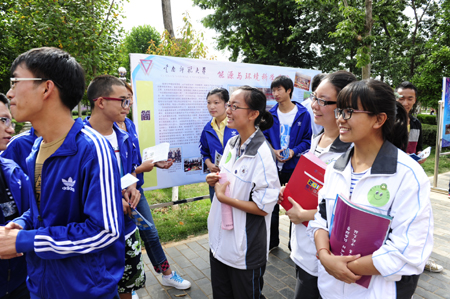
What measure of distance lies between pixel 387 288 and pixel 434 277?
9.06 feet

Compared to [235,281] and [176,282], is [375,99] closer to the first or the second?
A: [235,281]

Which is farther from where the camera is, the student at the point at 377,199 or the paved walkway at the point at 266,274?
the paved walkway at the point at 266,274

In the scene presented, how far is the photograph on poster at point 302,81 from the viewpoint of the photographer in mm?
5828

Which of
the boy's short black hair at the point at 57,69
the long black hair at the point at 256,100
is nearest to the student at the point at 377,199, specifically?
the long black hair at the point at 256,100

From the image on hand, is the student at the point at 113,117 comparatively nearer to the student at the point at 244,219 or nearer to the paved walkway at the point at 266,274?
the student at the point at 244,219

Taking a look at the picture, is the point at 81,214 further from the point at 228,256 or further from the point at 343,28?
the point at 343,28

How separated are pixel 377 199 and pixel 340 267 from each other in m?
0.38

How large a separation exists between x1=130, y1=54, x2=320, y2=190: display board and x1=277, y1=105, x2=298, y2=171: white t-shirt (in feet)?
4.23

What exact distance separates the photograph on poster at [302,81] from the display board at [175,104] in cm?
156

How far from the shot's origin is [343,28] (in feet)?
28.5

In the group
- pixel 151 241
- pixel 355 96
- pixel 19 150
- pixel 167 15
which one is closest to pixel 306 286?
pixel 355 96

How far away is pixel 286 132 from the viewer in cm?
384

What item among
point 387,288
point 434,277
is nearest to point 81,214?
point 387,288

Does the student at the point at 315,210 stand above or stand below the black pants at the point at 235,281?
above
